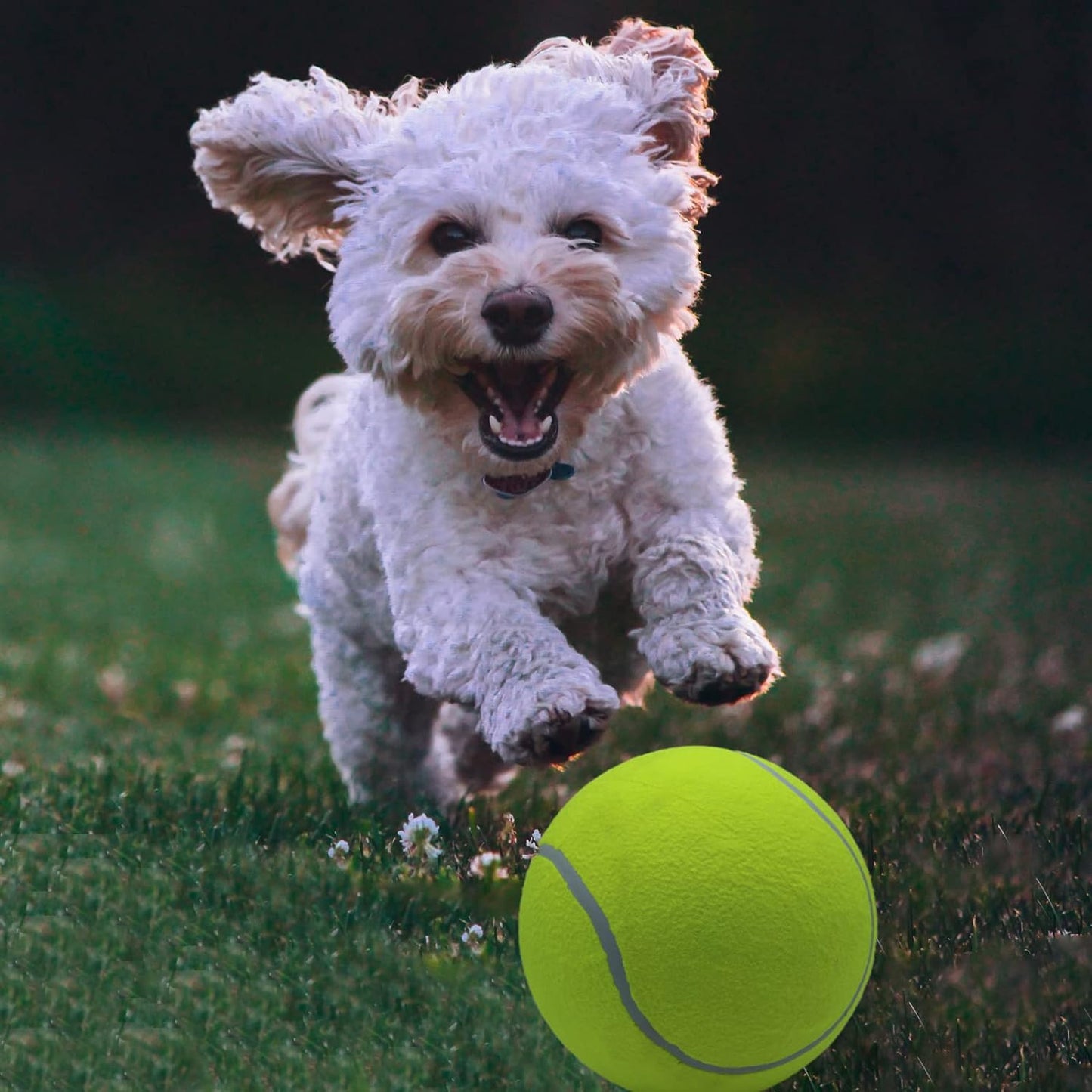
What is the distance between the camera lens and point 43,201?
648 inches

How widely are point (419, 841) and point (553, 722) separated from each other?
777 mm

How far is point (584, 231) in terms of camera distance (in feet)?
11.2

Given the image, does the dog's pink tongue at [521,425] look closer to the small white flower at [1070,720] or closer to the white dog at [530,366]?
the white dog at [530,366]

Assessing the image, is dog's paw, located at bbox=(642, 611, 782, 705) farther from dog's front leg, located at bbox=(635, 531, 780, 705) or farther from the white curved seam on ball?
the white curved seam on ball

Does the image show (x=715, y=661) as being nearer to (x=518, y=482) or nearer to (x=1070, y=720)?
(x=518, y=482)

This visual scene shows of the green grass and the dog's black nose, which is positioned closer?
the green grass

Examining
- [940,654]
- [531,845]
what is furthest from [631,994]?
[940,654]

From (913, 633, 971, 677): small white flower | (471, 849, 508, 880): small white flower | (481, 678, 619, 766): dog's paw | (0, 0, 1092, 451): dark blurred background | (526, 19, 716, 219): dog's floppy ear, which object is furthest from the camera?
A: (0, 0, 1092, 451): dark blurred background

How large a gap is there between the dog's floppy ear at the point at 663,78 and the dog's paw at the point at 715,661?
1.07 metres

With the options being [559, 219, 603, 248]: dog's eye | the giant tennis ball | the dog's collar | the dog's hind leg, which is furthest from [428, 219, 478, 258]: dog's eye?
the dog's hind leg

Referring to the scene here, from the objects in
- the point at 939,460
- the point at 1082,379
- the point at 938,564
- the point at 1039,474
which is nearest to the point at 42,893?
the point at 938,564

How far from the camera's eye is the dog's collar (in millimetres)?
3559

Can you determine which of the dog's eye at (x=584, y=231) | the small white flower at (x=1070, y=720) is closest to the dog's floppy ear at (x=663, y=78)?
the dog's eye at (x=584, y=231)

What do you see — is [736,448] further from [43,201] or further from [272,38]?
[43,201]
